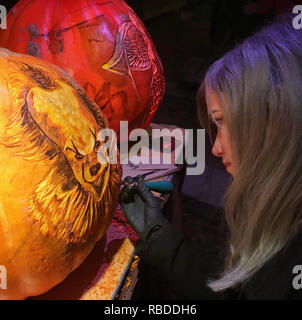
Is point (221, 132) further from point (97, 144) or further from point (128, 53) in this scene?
point (128, 53)

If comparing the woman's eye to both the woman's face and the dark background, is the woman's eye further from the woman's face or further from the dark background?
the dark background

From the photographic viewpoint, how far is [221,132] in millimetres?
995

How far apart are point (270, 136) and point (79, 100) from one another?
1.62 ft

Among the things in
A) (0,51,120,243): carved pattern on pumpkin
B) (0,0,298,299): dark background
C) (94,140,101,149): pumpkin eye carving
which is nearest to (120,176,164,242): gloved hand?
(0,51,120,243): carved pattern on pumpkin

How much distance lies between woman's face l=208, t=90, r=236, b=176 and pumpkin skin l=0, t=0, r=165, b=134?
398 mm

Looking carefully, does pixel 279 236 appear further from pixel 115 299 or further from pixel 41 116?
pixel 41 116

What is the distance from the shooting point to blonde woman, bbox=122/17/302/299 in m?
0.85

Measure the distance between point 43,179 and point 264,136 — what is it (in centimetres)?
56

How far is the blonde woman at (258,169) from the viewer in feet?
2.79

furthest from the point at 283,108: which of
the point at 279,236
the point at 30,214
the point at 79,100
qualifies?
the point at 30,214

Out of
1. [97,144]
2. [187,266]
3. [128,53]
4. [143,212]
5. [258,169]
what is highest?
[128,53]

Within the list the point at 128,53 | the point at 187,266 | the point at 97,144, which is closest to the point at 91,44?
the point at 128,53

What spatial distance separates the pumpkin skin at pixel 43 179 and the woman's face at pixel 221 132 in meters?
0.33

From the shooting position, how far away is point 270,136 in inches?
34.7
